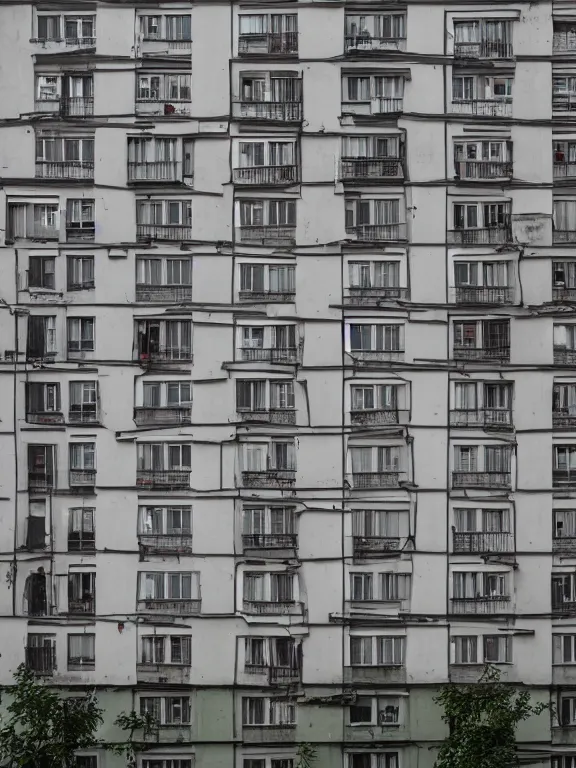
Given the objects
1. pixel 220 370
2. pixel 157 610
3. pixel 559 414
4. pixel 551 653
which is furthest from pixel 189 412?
pixel 551 653

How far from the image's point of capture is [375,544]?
21.2 metres

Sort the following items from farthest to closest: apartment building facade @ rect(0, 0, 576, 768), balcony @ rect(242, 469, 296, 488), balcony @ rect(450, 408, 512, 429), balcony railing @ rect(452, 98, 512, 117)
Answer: balcony railing @ rect(452, 98, 512, 117)
balcony @ rect(450, 408, 512, 429)
balcony @ rect(242, 469, 296, 488)
apartment building facade @ rect(0, 0, 576, 768)

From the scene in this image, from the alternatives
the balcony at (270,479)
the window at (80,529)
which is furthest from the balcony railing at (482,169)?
the window at (80,529)

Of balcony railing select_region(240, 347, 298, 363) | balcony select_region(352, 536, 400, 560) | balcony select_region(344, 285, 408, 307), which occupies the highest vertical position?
balcony select_region(344, 285, 408, 307)

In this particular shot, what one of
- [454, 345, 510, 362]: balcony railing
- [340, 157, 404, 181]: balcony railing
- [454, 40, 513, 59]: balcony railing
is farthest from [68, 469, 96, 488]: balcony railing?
[454, 40, 513, 59]: balcony railing

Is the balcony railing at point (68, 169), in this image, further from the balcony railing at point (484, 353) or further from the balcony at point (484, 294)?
the balcony railing at point (484, 353)

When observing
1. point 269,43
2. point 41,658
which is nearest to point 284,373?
point 269,43

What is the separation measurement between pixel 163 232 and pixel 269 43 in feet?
18.5

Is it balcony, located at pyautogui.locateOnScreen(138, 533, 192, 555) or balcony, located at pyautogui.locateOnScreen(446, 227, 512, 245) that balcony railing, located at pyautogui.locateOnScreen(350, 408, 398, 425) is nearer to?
balcony, located at pyautogui.locateOnScreen(446, 227, 512, 245)

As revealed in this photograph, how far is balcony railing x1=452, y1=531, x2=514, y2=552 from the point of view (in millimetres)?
21219

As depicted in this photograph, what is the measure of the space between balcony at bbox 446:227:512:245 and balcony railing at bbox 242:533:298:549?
348 inches

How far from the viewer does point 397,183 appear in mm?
21266

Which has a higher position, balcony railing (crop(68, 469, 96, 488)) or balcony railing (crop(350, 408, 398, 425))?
balcony railing (crop(350, 408, 398, 425))

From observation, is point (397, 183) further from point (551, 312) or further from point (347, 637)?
point (347, 637)
